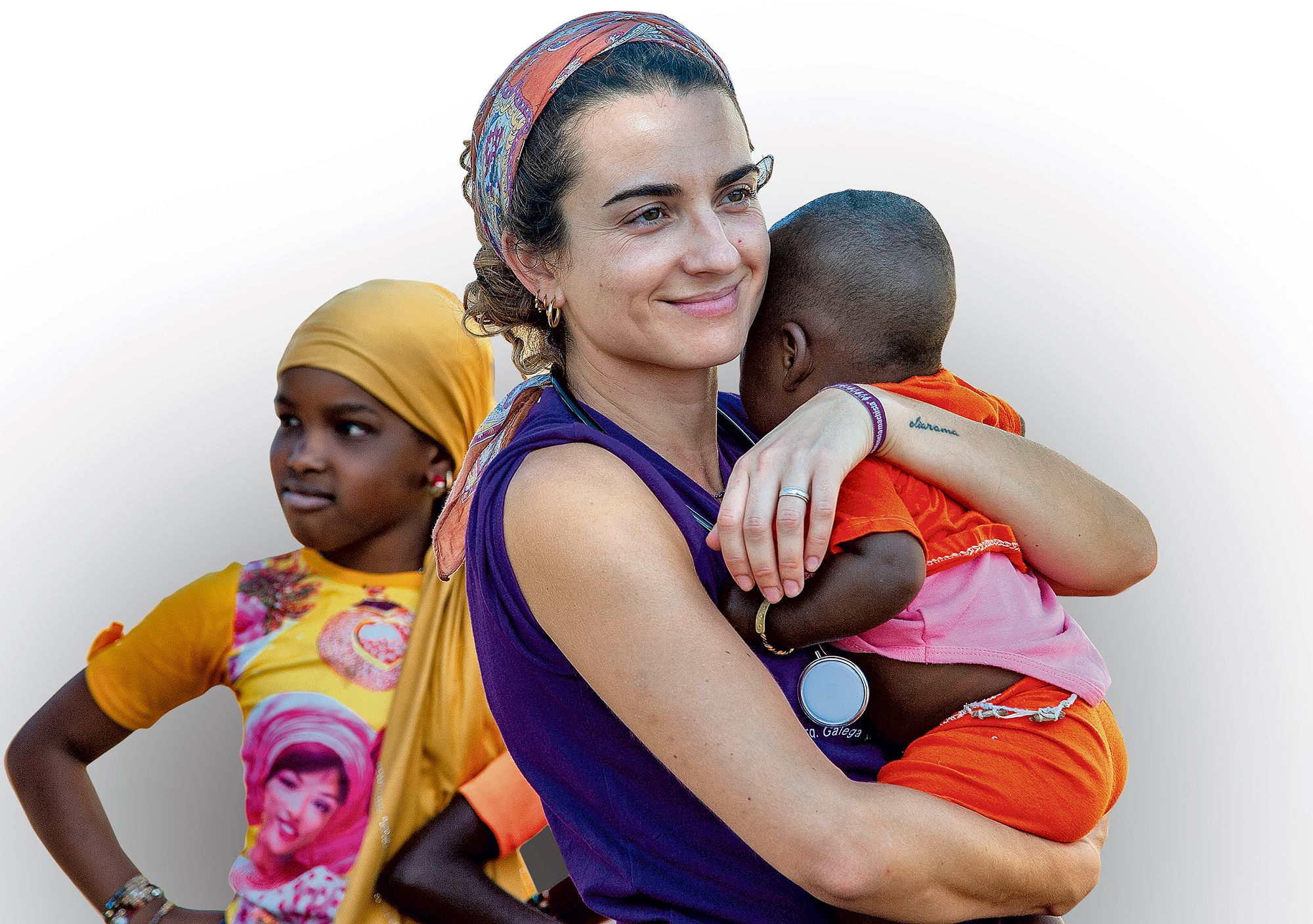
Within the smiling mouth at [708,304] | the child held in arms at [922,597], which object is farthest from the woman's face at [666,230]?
the child held in arms at [922,597]

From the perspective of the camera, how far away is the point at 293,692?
9.11 ft

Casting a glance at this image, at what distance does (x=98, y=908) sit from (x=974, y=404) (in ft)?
7.87

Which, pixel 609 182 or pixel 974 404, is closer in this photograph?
pixel 609 182

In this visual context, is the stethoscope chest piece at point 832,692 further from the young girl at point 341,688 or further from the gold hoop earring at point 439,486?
the gold hoop earring at point 439,486

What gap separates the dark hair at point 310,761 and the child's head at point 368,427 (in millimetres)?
472

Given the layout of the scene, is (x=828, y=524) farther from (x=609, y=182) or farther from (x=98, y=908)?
(x=98, y=908)

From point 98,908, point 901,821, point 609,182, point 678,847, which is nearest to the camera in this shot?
point 901,821

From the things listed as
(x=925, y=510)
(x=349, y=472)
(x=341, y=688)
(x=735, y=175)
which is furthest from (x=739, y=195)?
(x=341, y=688)

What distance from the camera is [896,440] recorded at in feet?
5.13

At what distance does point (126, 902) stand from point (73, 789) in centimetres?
30

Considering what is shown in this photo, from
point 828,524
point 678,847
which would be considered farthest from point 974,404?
point 678,847

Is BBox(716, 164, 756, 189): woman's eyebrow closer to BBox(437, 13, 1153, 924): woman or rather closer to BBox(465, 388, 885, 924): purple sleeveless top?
BBox(437, 13, 1153, 924): woman

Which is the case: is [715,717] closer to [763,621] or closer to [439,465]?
[763,621]

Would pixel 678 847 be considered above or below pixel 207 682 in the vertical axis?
above
